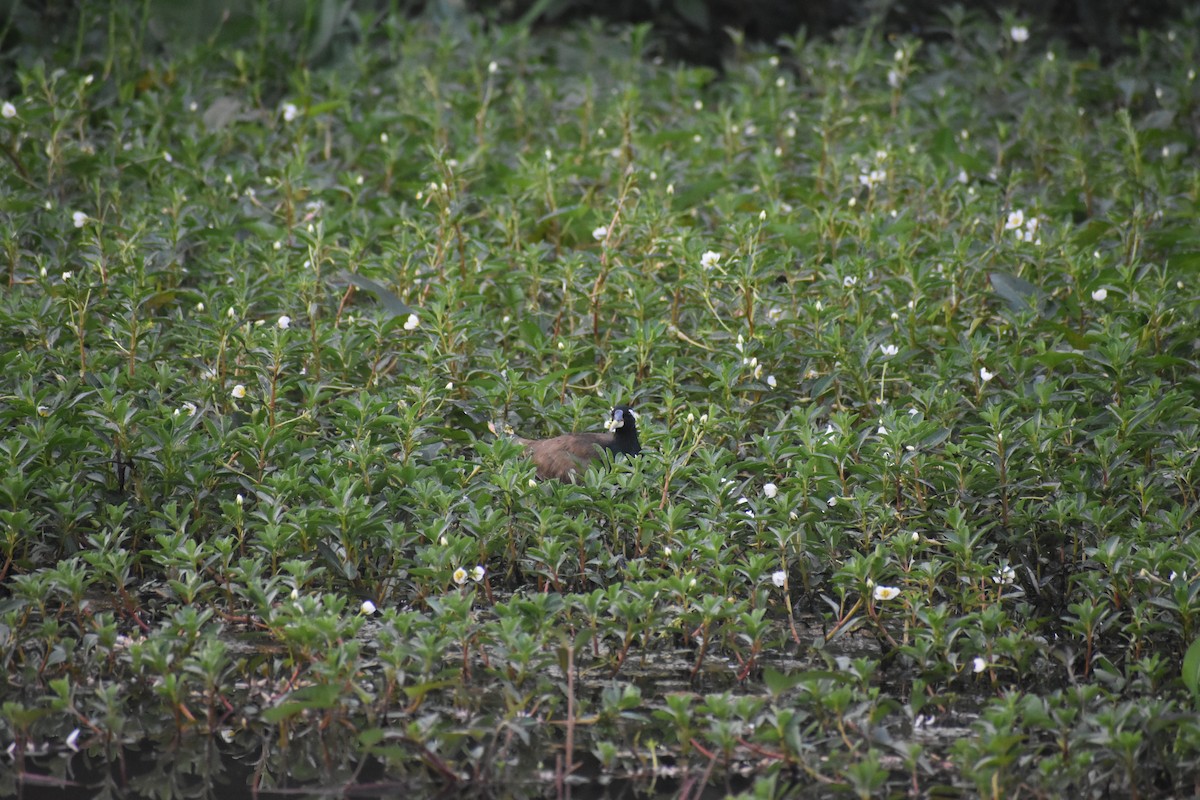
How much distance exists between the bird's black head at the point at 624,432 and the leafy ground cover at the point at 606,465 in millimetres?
42

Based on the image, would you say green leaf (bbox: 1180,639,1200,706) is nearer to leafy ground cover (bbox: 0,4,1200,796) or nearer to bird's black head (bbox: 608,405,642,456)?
leafy ground cover (bbox: 0,4,1200,796)

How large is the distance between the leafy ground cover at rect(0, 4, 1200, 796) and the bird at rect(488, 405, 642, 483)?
0.07m

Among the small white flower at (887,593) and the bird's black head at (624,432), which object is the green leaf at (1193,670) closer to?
the small white flower at (887,593)

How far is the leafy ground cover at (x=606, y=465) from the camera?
10.1 feet

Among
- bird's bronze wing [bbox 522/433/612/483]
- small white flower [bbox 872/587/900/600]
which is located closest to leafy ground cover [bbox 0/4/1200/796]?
small white flower [bbox 872/587/900/600]

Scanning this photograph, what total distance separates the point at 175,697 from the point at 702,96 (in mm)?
5461

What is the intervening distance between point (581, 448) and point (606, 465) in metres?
0.13

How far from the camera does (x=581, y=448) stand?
3982 mm

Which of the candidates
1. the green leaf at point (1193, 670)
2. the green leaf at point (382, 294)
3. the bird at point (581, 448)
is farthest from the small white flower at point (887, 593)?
the green leaf at point (382, 294)

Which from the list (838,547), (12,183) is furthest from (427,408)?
(12,183)

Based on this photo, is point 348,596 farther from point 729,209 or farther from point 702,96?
point 702,96

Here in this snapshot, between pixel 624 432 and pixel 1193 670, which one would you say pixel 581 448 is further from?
pixel 1193 670

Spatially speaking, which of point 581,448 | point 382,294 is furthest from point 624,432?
point 382,294

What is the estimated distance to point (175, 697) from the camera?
3020mm
